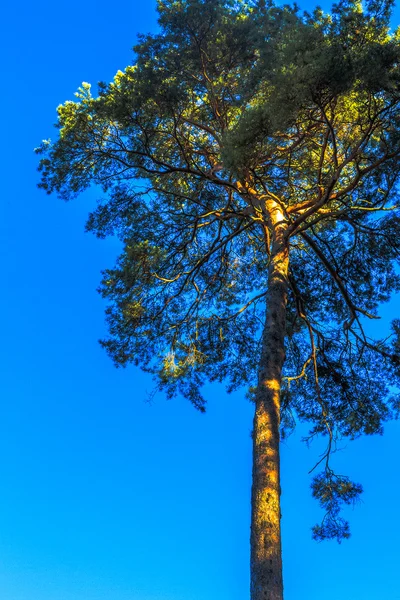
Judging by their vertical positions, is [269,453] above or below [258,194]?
below

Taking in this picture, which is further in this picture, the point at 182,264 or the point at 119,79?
the point at 182,264

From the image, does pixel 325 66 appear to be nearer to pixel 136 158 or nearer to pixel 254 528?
pixel 136 158

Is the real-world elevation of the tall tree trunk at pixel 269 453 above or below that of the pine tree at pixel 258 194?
below

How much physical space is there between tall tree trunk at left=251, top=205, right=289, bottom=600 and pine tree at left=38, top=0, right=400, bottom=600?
29 millimetres

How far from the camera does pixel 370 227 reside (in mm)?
8828

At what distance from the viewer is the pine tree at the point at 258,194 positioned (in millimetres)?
6215

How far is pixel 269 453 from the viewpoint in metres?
5.41

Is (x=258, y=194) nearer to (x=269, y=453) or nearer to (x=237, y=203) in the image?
(x=237, y=203)

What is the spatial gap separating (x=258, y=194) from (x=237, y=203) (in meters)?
1.69

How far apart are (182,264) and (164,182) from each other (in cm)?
155

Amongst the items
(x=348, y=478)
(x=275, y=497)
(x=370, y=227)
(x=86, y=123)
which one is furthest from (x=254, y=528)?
(x=86, y=123)

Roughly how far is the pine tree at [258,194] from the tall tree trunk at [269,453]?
0.03 m

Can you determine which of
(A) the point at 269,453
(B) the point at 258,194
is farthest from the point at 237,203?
(A) the point at 269,453

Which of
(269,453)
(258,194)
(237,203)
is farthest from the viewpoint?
(237,203)
